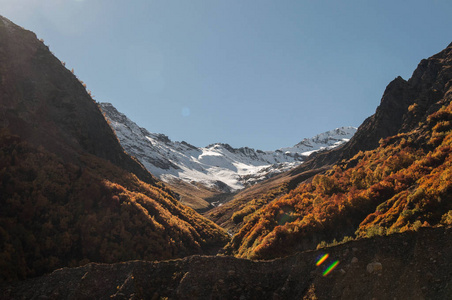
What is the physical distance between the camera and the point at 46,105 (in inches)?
1193

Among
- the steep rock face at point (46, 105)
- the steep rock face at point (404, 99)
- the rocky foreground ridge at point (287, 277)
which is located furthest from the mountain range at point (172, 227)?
the steep rock face at point (404, 99)

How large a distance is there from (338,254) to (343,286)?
55.5 inches

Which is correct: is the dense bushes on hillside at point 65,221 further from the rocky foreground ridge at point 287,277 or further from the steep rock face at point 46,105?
the steep rock face at point 46,105

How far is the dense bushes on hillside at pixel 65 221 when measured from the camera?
1391 centimetres

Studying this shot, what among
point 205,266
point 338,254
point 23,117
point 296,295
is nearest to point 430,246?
point 338,254

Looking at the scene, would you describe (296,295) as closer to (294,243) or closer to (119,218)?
(294,243)

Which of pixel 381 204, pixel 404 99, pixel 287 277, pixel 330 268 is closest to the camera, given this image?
pixel 330 268

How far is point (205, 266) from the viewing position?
11094 millimetres

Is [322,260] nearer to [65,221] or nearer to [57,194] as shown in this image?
[65,221]

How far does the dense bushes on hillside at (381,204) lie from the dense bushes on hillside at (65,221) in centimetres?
852

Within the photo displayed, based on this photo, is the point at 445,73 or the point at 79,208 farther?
the point at 445,73

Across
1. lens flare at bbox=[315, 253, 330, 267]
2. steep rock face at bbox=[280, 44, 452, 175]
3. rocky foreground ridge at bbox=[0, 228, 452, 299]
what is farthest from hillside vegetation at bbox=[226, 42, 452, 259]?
steep rock face at bbox=[280, 44, 452, 175]

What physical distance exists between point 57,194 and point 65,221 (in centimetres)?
290

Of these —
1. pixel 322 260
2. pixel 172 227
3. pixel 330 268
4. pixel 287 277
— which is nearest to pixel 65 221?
pixel 172 227
